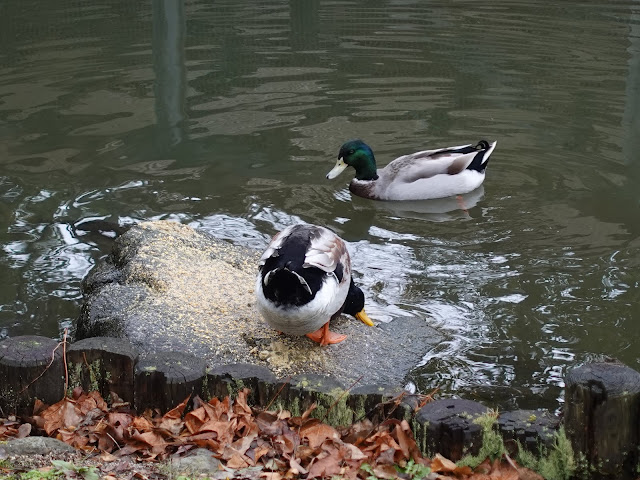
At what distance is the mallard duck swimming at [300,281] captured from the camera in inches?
171

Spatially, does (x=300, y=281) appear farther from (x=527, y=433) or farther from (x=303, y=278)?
(x=527, y=433)

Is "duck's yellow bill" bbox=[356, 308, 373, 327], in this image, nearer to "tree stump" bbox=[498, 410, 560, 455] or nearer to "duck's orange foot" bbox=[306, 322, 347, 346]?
"duck's orange foot" bbox=[306, 322, 347, 346]

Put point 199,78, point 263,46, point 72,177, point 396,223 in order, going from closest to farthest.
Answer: point 396,223 → point 72,177 → point 199,78 → point 263,46

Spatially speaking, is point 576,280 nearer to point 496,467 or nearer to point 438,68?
point 496,467

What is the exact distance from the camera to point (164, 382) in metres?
3.99

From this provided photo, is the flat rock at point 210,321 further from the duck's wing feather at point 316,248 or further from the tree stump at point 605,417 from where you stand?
the tree stump at point 605,417

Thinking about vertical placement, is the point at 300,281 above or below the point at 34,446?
above

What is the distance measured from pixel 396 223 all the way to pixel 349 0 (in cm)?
1036

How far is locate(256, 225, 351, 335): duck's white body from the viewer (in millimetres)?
4383

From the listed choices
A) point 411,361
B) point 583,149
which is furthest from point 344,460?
point 583,149

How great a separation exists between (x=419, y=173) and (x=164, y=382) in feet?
15.8

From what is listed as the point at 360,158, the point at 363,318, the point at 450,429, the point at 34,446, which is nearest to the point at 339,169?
the point at 360,158

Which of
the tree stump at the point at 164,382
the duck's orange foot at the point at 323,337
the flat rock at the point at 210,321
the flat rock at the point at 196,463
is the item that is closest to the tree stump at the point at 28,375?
the tree stump at the point at 164,382

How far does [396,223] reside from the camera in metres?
7.91
